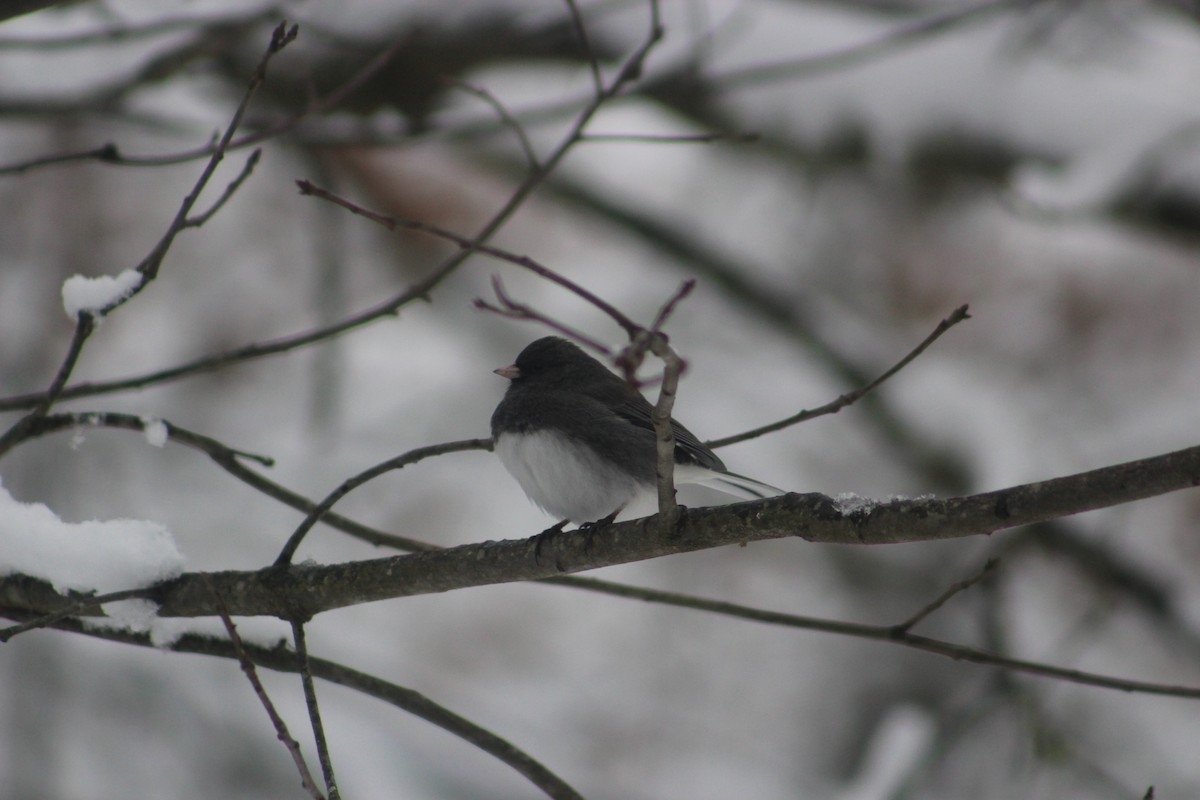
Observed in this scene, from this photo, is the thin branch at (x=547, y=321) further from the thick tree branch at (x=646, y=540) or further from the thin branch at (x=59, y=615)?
the thin branch at (x=59, y=615)

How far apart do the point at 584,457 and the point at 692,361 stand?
122 cm

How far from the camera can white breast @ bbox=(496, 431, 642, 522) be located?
269 cm

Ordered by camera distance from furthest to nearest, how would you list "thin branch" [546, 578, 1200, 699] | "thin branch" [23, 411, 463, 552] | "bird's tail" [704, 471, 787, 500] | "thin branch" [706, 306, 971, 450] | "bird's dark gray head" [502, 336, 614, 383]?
1. "bird's dark gray head" [502, 336, 614, 383]
2. "bird's tail" [704, 471, 787, 500]
3. "thin branch" [23, 411, 463, 552]
4. "thin branch" [546, 578, 1200, 699]
5. "thin branch" [706, 306, 971, 450]

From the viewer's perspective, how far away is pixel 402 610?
23.8ft

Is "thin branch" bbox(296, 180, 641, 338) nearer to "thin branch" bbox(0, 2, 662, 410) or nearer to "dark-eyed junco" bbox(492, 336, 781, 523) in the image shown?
"thin branch" bbox(0, 2, 662, 410)

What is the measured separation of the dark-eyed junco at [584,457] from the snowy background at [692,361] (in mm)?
785

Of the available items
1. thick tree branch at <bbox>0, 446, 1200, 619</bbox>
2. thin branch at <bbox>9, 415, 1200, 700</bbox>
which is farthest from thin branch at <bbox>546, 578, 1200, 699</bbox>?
thick tree branch at <bbox>0, 446, 1200, 619</bbox>

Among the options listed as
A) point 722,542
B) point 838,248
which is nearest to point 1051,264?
point 838,248

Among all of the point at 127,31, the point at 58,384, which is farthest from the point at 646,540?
the point at 127,31

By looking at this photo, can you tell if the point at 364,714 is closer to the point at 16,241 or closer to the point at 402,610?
the point at 402,610

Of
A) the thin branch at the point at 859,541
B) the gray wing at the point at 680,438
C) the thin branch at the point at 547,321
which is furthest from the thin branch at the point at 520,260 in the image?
the gray wing at the point at 680,438

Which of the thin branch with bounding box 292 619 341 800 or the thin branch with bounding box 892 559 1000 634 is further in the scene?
the thin branch with bounding box 892 559 1000 634

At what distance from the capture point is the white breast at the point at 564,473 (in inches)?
106

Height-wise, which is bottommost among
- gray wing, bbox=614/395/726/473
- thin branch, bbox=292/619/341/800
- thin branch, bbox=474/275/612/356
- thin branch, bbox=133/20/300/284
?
thin branch, bbox=292/619/341/800
